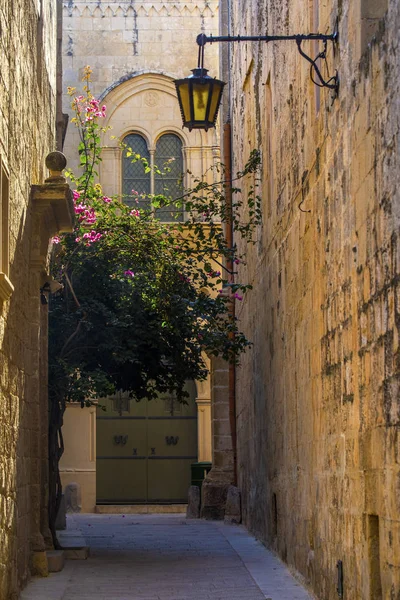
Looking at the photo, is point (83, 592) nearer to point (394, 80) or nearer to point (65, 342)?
point (65, 342)

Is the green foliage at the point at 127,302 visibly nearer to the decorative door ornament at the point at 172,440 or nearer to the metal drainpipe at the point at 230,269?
the metal drainpipe at the point at 230,269

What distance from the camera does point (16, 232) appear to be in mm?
9422

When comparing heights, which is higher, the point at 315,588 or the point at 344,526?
the point at 344,526

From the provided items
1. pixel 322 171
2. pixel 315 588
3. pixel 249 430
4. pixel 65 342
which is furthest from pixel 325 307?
pixel 249 430

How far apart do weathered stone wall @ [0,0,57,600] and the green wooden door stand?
14.4 metres

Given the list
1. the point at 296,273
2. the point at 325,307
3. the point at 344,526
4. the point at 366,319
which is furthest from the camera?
the point at 296,273

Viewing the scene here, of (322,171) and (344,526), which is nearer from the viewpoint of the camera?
(344,526)

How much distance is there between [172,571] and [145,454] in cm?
1502

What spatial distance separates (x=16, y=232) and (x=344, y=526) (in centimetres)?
358

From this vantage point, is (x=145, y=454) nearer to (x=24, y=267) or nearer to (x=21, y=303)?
(x=24, y=267)

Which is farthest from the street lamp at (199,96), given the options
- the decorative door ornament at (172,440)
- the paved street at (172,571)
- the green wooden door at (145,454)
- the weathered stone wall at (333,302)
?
the decorative door ornament at (172,440)

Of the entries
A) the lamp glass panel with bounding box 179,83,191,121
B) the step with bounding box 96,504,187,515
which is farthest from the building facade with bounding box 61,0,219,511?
the lamp glass panel with bounding box 179,83,191,121

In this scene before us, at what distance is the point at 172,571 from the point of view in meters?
11.9

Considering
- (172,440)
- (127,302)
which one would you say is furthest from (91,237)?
(172,440)
